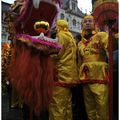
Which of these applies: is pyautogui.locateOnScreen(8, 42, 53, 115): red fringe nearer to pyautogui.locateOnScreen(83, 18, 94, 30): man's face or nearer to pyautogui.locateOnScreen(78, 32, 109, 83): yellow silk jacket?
pyautogui.locateOnScreen(78, 32, 109, 83): yellow silk jacket

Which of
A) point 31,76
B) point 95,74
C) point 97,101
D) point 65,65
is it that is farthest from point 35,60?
point 97,101

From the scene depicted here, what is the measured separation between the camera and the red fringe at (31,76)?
390cm

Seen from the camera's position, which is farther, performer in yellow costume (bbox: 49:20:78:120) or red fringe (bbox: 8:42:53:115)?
performer in yellow costume (bbox: 49:20:78:120)

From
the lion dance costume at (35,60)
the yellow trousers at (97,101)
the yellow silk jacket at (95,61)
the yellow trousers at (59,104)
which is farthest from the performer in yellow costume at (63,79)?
the lion dance costume at (35,60)

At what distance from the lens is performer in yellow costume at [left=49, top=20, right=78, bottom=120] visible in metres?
4.56

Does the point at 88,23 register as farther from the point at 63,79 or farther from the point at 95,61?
the point at 63,79

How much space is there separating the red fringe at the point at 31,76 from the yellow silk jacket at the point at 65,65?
1.87ft

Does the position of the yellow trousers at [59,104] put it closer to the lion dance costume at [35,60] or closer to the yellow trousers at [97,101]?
the yellow trousers at [97,101]

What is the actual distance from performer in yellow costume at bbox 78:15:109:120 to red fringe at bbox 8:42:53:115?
0.75m

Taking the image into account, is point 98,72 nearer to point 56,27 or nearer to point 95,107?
point 95,107

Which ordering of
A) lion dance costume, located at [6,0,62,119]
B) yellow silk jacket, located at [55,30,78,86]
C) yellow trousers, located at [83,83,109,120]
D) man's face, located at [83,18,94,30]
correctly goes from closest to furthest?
lion dance costume, located at [6,0,62,119] < yellow trousers, located at [83,83,109,120] < yellow silk jacket, located at [55,30,78,86] < man's face, located at [83,18,94,30]

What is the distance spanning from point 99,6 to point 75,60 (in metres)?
0.80

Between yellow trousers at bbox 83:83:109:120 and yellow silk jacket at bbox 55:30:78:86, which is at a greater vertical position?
yellow silk jacket at bbox 55:30:78:86

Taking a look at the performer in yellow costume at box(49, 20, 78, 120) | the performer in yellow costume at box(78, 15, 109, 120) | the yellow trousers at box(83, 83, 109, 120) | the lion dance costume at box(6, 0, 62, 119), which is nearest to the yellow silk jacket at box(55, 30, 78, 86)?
the performer in yellow costume at box(49, 20, 78, 120)
